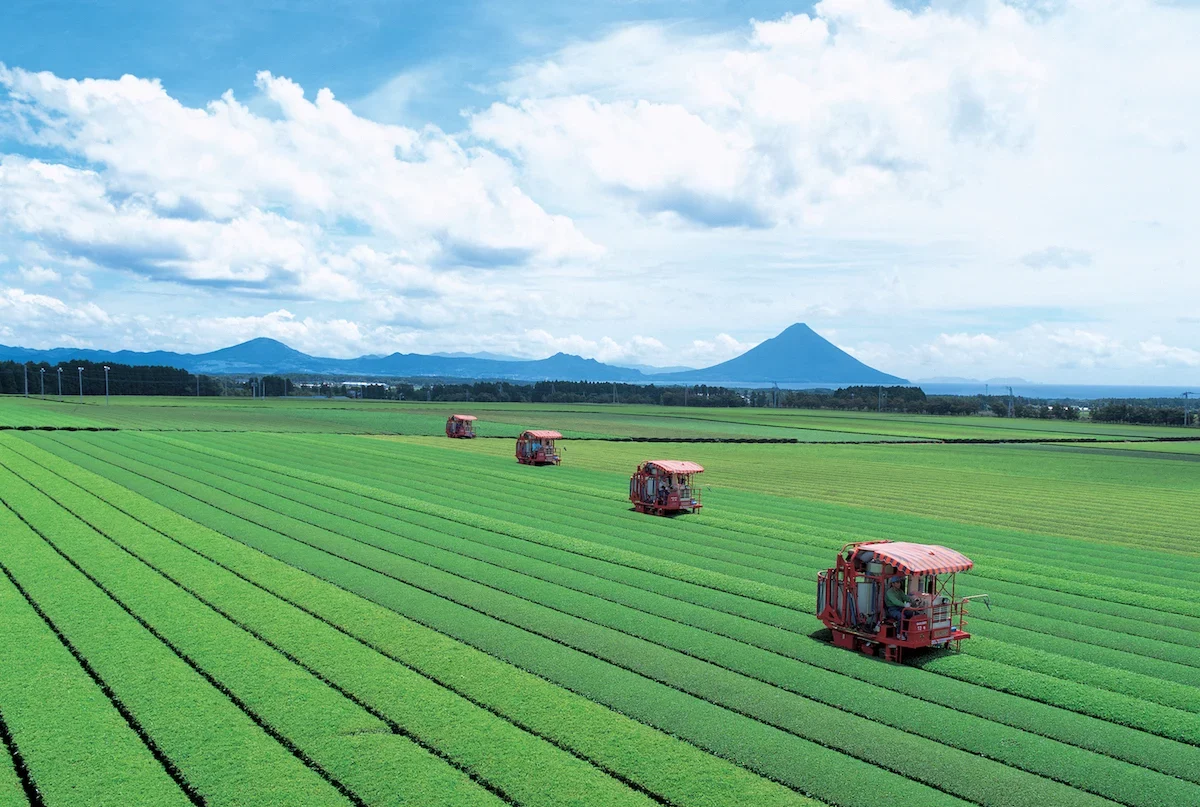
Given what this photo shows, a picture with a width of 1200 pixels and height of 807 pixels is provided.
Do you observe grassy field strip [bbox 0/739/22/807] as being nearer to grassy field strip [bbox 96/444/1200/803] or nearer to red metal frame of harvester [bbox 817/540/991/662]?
grassy field strip [bbox 96/444/1200/803]

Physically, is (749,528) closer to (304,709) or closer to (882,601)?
(882,601)

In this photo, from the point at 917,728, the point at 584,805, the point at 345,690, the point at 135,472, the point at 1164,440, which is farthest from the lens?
the point at 1164,440

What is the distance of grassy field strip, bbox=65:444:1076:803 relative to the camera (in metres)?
14.0

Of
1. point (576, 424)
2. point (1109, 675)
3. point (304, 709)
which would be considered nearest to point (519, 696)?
point (304, 709)

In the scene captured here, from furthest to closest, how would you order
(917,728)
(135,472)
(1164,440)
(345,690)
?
1. (1164,440)
2. (135,472)
3. (345,690)
4. (917,728)

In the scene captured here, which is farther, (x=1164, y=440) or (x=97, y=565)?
(x=1164, y=440)

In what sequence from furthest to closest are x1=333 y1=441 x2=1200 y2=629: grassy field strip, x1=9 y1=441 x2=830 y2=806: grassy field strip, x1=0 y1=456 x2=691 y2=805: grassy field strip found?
x1=333 y1=441 x2=1200 y2=629: grassy field strip < x1=9 y1=441 x2=830 y2=806: grassy field strip < x1=0 y1=456 x2=691 y2=805: grassy field strip

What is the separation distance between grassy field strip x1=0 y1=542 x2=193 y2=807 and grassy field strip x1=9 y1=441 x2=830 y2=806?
5.13 m

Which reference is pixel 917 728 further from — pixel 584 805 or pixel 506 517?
pixel 506 517

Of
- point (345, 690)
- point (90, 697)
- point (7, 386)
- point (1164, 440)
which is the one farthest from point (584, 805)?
point (7, 386)

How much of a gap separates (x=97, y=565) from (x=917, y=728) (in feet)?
71.4

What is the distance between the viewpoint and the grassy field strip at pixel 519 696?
13.3 m

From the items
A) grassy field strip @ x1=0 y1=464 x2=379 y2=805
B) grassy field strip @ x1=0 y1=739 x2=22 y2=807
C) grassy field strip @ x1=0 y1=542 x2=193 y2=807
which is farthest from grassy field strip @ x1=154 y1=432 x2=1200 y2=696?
grassy field strip @ x1=0 y1=739 x2=22 y2=807

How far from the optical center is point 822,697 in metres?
17.0
